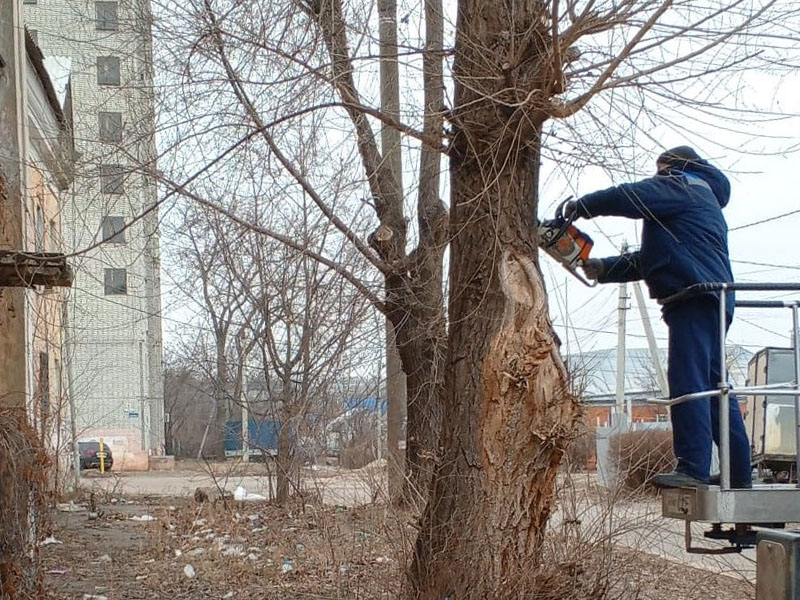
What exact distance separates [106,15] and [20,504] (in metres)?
4.60

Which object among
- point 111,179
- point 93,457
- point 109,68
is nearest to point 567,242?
point 111,179

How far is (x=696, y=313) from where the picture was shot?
5.58 m

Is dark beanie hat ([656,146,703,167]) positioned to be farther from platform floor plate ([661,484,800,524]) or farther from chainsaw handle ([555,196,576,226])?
platform floor plate ([661,484,800,524])

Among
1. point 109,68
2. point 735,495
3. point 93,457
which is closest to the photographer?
point 735,495

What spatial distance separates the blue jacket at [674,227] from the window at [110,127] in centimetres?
479

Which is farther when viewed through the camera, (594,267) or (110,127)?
(110,127)

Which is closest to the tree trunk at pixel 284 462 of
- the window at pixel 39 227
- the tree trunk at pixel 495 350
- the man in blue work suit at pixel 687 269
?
the window at pixel 39 227

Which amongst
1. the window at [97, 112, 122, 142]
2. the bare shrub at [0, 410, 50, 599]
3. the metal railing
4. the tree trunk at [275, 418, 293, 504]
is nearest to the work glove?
the metal railing

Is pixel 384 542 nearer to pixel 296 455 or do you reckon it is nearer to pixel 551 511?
pixel 551 511

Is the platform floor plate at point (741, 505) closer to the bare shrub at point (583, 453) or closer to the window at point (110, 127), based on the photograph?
the bare shrub at point (583, 453)

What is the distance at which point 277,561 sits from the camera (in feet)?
34.4

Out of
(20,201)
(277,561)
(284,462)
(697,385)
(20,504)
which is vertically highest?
(20,201)

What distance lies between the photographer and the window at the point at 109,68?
9211 millimetres

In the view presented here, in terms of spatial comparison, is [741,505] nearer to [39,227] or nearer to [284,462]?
[284,462]
